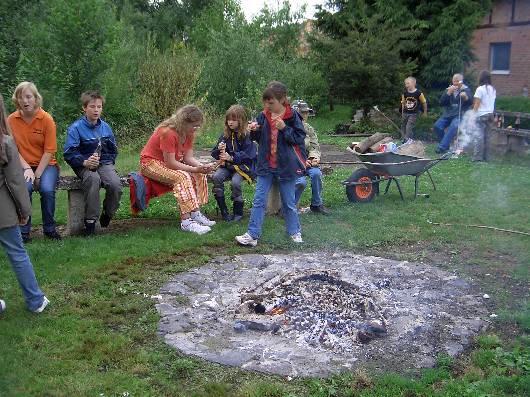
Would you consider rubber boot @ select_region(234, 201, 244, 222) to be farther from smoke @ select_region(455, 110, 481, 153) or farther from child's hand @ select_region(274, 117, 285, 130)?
smoke @ select_region(455, 110, 481, 153)

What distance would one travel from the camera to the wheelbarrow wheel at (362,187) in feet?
A: 28.1

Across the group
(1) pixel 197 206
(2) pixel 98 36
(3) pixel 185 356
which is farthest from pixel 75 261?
(2) pixel 98 36

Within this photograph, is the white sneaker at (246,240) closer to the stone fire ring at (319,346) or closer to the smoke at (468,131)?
the stone fire ring at (319,346)

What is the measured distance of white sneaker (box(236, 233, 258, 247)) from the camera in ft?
21.3

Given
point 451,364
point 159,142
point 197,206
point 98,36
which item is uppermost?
point 98,36

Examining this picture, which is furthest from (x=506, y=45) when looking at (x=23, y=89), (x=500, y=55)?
(x=23, y=89)

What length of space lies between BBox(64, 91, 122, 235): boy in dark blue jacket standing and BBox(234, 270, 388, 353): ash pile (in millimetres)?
2508

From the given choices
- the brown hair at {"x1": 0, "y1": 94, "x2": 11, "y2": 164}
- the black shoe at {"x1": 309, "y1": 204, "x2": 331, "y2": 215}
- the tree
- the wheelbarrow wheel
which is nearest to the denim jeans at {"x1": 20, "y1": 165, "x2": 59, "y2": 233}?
the brown hair at {"x1": 0, "y1": 94, "x2": 11, "y2": 164}

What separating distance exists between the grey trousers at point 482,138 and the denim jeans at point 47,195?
8.81 m

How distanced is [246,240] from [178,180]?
1138mm

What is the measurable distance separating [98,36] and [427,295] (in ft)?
39.1

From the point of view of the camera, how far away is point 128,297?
5.05 metres

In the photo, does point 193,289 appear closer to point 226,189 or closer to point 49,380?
point 49,380

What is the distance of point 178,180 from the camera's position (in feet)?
22.9
